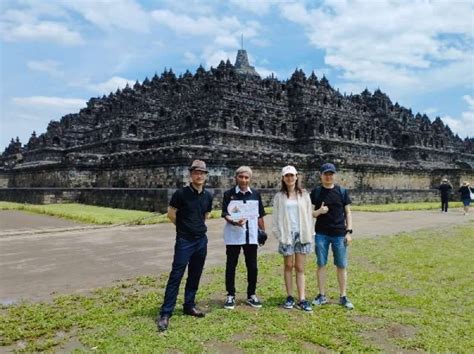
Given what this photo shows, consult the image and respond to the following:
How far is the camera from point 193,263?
5461 mm

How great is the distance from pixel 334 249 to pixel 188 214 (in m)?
2.12

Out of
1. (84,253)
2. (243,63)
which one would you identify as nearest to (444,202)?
(84,253)

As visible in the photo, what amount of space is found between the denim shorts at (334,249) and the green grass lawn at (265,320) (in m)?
0.60

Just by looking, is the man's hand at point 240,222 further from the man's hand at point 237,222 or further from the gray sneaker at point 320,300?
the gray sneaker at point 320,300

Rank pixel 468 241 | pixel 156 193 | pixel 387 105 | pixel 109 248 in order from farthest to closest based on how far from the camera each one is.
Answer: pixel 387 105
pixel 156 193
pixel 468 241
pixel 109 248

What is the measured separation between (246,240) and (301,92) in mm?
35247

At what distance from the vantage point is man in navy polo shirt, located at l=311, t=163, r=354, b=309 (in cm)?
577

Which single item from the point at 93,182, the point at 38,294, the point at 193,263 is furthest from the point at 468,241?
Result: the point at 93,182

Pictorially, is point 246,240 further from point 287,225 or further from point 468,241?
point 468,241

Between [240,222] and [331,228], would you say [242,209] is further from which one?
[331,228]

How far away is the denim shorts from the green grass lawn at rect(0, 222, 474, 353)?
1.97ft

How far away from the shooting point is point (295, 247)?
5.62 metres

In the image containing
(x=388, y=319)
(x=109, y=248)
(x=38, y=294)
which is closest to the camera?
(x=388, y=319)

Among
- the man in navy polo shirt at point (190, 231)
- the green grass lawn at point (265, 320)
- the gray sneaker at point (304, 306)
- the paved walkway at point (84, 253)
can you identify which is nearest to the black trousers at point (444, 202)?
the paved walkway at point (84, 253)
